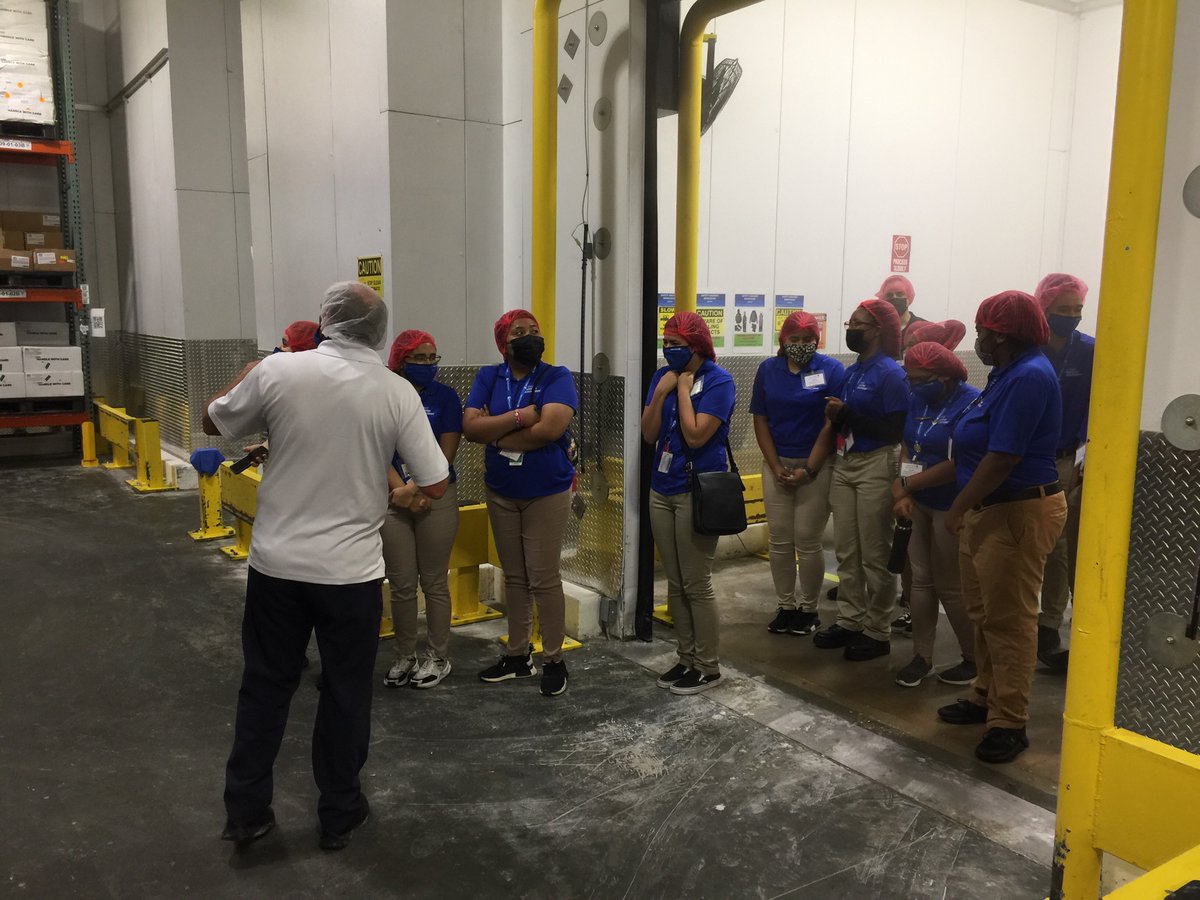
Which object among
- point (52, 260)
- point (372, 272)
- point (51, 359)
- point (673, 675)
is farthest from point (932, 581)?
point (52, 260)

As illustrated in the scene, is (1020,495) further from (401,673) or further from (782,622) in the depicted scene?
(401,673)

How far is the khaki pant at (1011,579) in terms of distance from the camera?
12.0 feet

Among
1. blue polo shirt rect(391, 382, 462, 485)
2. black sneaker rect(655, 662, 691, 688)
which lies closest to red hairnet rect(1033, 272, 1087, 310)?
black sneaker rect(655, 662, 691, 688)

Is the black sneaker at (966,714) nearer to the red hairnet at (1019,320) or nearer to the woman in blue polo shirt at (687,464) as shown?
the woman in blue polo shirt at (687,464)

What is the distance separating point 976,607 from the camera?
4.09 m

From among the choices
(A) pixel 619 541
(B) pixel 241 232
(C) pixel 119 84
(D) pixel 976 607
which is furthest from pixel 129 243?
(D) pixel 976 607

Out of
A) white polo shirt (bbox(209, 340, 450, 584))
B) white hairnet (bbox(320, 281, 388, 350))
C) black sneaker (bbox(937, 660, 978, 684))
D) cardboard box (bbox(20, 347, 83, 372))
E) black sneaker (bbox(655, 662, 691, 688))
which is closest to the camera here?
white polo shirt (bbox(209, 340, 450, 584))

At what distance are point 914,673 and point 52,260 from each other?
9908mm

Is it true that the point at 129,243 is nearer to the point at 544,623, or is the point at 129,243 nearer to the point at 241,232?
the point at 241,232

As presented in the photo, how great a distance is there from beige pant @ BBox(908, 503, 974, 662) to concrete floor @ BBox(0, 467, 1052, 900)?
0.75m

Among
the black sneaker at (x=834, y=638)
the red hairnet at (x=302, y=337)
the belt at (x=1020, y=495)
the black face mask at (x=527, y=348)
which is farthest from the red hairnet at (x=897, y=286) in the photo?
the red hairnet at (x=302, y=337)

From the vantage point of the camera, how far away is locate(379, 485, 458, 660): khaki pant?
14.6ft

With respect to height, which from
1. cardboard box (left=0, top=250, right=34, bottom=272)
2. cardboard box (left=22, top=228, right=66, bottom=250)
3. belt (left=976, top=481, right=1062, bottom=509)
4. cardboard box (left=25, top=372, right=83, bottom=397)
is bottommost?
cardboard box (left=25, top=372, right=83, bottom=397)

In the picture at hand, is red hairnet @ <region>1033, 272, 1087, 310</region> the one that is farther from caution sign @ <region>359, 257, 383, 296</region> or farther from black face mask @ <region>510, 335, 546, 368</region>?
caution sign @ <region>359, 257, 383, 296</region>
